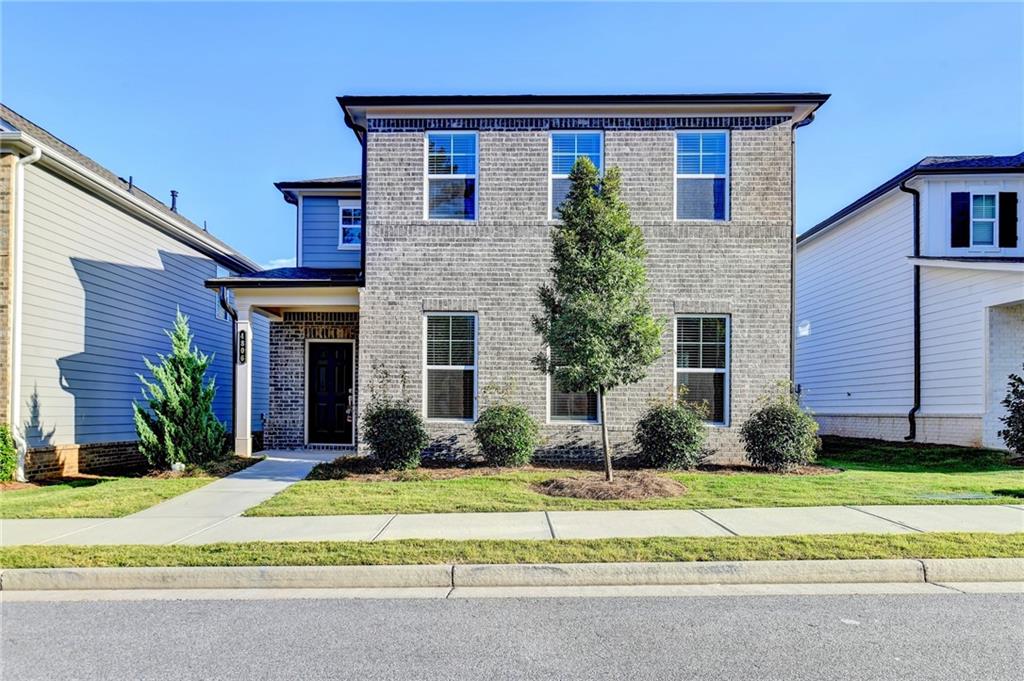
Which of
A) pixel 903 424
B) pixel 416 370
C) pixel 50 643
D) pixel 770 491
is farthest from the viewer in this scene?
pixel 903 424

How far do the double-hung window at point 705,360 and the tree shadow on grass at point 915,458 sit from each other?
8.25ft

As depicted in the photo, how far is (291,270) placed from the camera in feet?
45.2

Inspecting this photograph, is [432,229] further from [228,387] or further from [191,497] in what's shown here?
[228,387]

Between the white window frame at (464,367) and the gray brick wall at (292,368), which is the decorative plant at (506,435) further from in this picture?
the gray brick wall at (292,368)

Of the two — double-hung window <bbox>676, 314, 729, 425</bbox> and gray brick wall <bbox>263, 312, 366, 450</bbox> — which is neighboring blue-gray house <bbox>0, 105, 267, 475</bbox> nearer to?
gray brick wall <bbox>263, 312, 366, 450</bbox>

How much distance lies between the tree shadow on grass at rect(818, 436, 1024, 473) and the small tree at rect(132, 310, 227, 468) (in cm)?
1120

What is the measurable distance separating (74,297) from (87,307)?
1.21 ft

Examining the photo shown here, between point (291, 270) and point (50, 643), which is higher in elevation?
point (291, 270)

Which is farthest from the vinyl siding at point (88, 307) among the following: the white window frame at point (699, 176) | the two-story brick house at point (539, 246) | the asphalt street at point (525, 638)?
the white window frame at point (699, 176)

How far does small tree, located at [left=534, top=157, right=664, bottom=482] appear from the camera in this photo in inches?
364

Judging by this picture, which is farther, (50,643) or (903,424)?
(903,424)

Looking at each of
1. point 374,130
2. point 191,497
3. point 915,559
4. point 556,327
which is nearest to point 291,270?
point 374,130

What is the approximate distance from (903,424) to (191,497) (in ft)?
50.4

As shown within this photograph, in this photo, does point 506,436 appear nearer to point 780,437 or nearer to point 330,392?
point 780,437
